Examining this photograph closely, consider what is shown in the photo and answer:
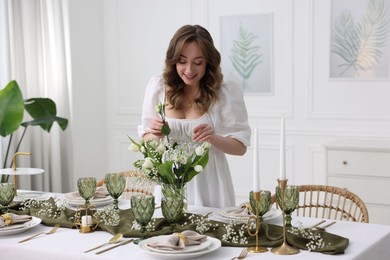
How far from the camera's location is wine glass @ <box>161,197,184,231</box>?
106 inches

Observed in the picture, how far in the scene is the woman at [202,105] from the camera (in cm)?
342

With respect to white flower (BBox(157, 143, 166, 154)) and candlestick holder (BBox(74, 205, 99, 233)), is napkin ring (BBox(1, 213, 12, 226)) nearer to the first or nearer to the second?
candlestick holder (BBox(74, 205, 99, 233))

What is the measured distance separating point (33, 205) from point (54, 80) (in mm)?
2859

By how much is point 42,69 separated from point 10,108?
1.22m

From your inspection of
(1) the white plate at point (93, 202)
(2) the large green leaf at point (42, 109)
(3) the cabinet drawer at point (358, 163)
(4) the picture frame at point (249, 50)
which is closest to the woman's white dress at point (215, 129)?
(1) the white plate at point (93, 202)

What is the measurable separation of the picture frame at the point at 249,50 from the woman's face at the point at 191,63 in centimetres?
247

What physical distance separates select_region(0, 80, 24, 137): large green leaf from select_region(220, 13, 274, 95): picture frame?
2.01m

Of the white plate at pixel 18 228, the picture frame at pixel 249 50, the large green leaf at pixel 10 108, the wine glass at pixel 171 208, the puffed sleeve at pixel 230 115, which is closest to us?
the wine glass at pixel 171 208

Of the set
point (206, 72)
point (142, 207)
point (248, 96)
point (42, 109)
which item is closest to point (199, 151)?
point (142, 207)

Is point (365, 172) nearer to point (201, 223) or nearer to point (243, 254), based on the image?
point (201, 223)

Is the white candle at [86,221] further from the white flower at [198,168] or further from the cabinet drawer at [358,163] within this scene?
the cabinet drawer at [358,163]

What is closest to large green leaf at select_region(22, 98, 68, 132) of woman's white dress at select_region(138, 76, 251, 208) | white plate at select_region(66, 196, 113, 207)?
woman's white dress at select_region(138, 76, 251, 208)

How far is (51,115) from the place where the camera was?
5.23 m

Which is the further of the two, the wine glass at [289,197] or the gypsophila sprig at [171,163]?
the gypsophila sprig at [171,163]
